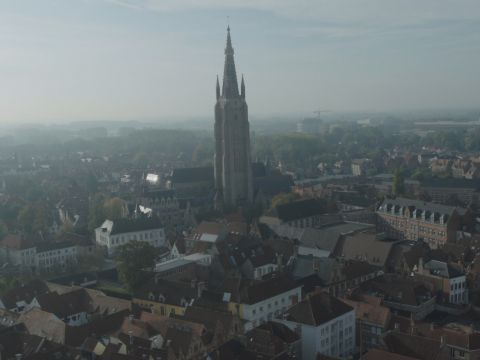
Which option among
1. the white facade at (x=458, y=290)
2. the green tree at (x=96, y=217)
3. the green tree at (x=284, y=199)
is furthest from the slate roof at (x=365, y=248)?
the green tree at (x=96, y=217)

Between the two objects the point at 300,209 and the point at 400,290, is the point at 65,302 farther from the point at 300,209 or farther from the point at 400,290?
the point at 300,209

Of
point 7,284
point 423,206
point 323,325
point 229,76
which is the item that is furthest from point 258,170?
point 323,325

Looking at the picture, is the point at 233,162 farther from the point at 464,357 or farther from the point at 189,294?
the point at 464,357

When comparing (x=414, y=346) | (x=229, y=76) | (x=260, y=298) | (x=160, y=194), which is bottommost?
(x=260, y=298)

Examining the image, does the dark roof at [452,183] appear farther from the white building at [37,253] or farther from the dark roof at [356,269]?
the white building at [37,253]

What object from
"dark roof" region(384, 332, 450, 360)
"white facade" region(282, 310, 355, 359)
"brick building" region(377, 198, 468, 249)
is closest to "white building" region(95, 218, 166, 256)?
"brick building" region(377, 198, 468, 249)
